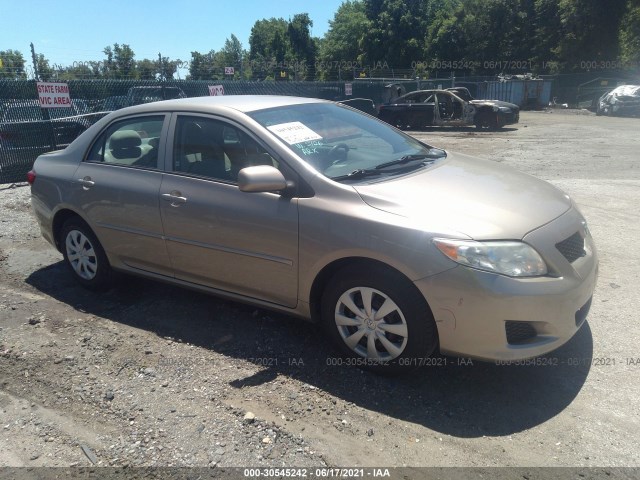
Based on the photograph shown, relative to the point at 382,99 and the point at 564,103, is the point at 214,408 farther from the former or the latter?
the point at 564,103

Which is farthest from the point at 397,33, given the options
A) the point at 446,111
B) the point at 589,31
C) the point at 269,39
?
the point at 269,39

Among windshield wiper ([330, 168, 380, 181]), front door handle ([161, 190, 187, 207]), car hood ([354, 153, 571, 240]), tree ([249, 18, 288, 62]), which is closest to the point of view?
car hood ([354, 153, 571, 240])

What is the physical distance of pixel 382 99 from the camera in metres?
24.8

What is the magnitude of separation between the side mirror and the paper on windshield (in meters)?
0.37

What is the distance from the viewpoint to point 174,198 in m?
3.98

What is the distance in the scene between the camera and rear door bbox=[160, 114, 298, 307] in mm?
3545

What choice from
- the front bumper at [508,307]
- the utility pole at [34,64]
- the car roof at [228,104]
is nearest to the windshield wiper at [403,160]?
the car roof at [228,104]

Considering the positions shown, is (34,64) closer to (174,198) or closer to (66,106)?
(66,106)

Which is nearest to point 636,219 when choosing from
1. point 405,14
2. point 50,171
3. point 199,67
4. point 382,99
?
point 50,171

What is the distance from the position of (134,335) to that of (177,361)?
61 cm

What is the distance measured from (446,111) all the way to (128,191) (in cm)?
1765

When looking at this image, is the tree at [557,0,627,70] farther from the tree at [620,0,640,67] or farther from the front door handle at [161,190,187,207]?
the front door handle at [161,190,187,207]

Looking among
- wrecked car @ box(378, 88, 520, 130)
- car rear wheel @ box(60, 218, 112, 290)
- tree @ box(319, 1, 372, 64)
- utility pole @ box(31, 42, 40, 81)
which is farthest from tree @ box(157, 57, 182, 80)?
tree @ box(319, 1, 372, 64)

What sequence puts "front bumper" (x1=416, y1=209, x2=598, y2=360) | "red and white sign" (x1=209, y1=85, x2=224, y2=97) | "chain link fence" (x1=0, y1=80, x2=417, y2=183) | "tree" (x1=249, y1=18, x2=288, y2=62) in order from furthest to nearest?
"tree" (x1=249, y1=18, x2=288, y2=62)
"red and white sign" (x1=209, y1=85, x2=224, y2=97)
"chain link fence" (x1=0, y1=80, x2=417, y2=183)
"front bumper" (x1=416, y1=209, x2=598, y2=360)
